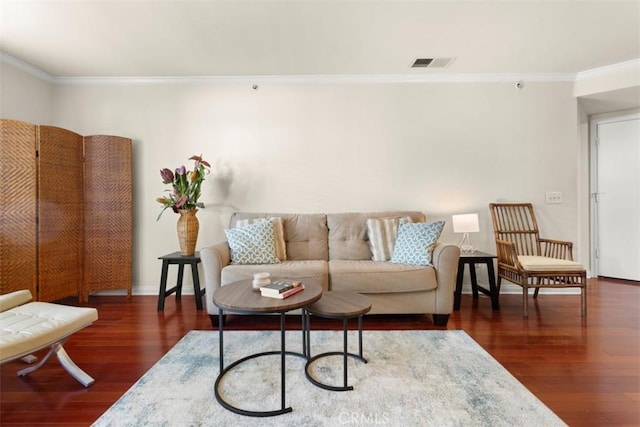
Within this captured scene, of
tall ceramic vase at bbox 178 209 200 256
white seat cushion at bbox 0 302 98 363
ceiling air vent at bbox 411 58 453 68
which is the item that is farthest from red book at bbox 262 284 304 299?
ceiling air vent at bbox 411 58 453 68

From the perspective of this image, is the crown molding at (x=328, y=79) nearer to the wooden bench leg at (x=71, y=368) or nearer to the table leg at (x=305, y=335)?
the table leg at (x=305, y=335)

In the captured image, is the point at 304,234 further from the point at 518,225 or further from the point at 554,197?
the point at 554,197

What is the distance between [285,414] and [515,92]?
13.0 feet

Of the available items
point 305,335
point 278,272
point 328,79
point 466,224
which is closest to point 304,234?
point 278,272

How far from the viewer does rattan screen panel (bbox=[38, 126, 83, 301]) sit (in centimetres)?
280

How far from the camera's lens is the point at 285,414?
4.58 ft

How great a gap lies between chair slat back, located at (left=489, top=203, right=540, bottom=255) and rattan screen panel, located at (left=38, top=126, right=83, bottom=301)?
4496 mm

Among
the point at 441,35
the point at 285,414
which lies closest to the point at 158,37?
the point at 441,35

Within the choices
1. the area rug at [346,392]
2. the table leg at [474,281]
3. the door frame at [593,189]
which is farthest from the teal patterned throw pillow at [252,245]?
the door frame at [593,189]

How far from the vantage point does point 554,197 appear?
11.3 ft

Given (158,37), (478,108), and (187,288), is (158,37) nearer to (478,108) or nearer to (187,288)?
(187,288)

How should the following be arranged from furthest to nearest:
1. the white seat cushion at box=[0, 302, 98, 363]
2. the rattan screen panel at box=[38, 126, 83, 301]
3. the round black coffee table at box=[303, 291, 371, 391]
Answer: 1. the rattan screen panel at box=[38, 126, 83, 301]
2. the round black coffee table at box=[303, 291, 371, 391]
3. the white seat cushion at box=[0, 302, 98, 363]

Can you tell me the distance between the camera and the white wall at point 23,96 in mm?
2969

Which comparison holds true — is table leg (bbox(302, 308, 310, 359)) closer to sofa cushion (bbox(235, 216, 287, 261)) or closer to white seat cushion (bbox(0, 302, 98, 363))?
sofa cushion (bbox(235, 216, 287, 261))
